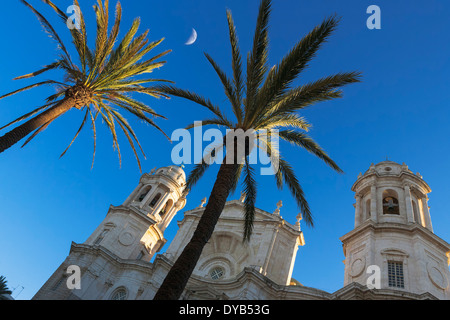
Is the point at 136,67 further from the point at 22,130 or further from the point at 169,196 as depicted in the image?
the point at 169,196

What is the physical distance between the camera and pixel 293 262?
28281 millimetres

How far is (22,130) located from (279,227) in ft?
70.2

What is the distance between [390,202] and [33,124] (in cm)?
2577

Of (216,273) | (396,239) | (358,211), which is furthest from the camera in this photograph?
(216,273)

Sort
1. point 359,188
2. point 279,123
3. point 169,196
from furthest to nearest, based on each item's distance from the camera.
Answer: point 169,196 → point 359,188 → point 279,123

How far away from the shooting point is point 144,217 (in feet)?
112

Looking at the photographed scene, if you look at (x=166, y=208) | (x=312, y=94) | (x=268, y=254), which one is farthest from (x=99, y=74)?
(x=166, y=208)

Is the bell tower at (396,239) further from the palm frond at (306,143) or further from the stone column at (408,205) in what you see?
the palm frond at (306,143)

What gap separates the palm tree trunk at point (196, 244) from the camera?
8.81m

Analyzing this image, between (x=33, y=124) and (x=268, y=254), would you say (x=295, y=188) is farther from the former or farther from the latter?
(x=268, y=254)

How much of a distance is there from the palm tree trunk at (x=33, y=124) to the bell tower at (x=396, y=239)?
20.2 meters
